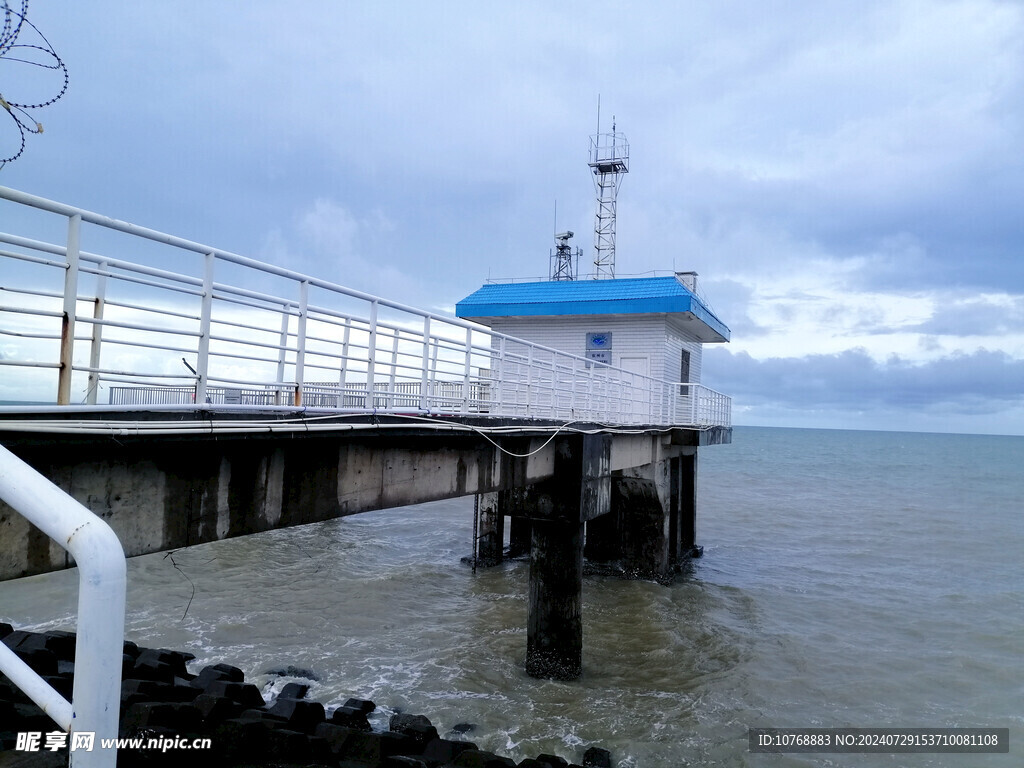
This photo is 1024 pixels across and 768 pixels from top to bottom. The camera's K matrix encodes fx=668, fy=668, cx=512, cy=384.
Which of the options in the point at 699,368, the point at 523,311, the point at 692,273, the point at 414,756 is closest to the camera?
the point at 414,756

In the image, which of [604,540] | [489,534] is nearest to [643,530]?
[604,540]

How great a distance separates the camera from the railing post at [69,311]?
168 inches

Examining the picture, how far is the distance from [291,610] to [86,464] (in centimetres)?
1060

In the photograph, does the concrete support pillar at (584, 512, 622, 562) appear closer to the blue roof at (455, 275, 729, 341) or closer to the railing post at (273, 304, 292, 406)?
the blue roof at (455, 275, 729, 341)

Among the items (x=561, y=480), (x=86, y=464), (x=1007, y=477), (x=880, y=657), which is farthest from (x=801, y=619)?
(x=1007, y=477)

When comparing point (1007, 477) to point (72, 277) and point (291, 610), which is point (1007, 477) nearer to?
point (291, 610)

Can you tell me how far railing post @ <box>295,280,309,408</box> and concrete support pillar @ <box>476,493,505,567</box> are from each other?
1270 cm

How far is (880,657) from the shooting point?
1270cm

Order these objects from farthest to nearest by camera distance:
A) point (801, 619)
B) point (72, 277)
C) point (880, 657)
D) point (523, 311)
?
point (523, 311), point (801, 619), point (880, 657), point (72, 277)

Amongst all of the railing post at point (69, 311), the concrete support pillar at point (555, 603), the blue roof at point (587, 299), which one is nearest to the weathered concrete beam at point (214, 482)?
the railing post at point (69, 311)

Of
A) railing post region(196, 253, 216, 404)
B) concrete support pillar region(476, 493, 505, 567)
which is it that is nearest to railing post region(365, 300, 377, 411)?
railing post region(196, 253, 216, 404)

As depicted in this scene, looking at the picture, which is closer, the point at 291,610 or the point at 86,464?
the point at 86,464

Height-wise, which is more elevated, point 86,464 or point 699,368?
point 699,368

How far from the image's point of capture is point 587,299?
64.0 ft
